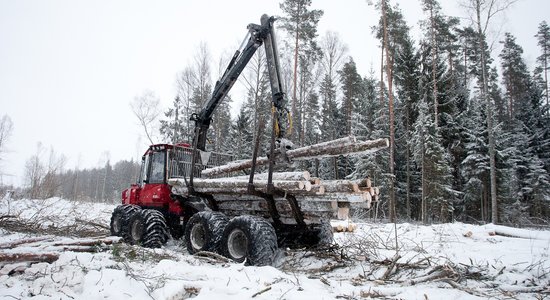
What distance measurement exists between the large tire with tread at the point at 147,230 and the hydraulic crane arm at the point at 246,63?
85.6 inches

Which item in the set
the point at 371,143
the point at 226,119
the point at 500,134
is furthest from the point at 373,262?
the point at 226,119

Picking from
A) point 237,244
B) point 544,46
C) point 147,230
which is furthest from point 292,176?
point 544,46

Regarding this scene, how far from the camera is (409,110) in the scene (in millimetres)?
26219

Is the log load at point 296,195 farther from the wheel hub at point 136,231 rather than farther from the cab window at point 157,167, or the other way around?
the wheel hub at point 136,231

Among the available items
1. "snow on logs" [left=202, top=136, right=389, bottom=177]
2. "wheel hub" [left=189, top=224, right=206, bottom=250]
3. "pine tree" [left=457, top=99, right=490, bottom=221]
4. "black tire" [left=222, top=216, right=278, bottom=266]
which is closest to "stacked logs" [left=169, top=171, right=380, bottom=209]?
"snow on logs" [left=202, top=136, right=389, bottom=177]

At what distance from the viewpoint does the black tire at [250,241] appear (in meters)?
5.90

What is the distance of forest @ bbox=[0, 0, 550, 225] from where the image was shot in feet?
70.9

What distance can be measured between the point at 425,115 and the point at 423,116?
0.65m

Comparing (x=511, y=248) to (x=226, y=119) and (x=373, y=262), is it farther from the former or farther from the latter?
(x=226, y=119)

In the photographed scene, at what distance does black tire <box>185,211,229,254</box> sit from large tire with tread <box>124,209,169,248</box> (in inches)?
35.5

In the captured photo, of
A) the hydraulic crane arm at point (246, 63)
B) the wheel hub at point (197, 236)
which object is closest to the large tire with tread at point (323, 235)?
the hydraulic crane arm at point (246, 63)

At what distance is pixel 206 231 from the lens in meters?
7.01

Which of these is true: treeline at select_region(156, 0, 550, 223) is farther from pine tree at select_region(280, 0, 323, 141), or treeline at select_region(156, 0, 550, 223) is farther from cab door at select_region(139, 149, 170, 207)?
cab door at select_region(139, 149, 170, 207)

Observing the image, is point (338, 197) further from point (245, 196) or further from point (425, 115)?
point (425, 115)
